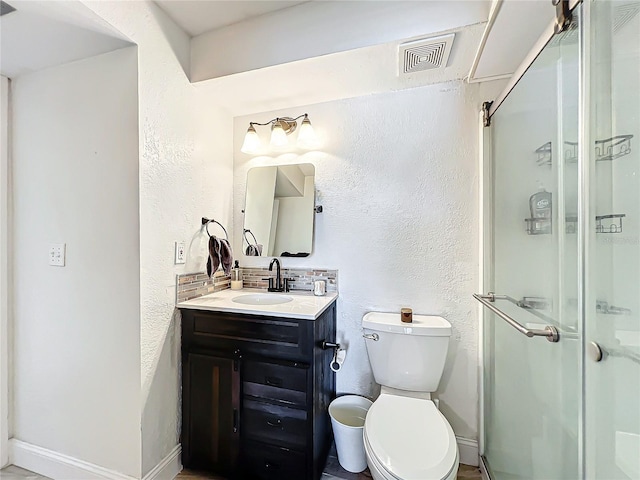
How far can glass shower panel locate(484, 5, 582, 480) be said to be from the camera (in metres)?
0.88

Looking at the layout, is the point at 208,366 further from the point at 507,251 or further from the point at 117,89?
the point at 507,251

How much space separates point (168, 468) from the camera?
4.75 ft

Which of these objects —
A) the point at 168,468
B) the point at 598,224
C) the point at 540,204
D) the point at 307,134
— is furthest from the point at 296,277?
the point at 598,224

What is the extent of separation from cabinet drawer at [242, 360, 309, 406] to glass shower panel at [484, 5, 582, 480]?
0.92m

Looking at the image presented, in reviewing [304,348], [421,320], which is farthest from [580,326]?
[304,348]

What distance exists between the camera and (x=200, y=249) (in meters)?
1.74

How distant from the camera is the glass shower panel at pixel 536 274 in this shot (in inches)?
34.7

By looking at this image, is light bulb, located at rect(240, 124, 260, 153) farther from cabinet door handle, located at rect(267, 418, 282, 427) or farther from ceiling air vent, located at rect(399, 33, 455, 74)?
cabinet door handle, located at rect(267, 418, 282, 427)

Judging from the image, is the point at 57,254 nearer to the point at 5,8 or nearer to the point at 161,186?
the point at 161,186

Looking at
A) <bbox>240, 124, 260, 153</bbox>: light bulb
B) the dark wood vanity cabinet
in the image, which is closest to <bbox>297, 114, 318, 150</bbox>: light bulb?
<bbox>240, 124, 260, 153</bbox>: light bulb

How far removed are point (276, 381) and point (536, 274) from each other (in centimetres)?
122

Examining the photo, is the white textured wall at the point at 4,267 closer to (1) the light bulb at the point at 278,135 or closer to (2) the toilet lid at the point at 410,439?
(1) the light bulb at the point at 278,135

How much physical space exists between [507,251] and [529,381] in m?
0.56

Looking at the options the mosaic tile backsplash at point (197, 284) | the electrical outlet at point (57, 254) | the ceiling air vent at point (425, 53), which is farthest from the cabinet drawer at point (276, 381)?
the ceiling air vent at point (425, 53)
